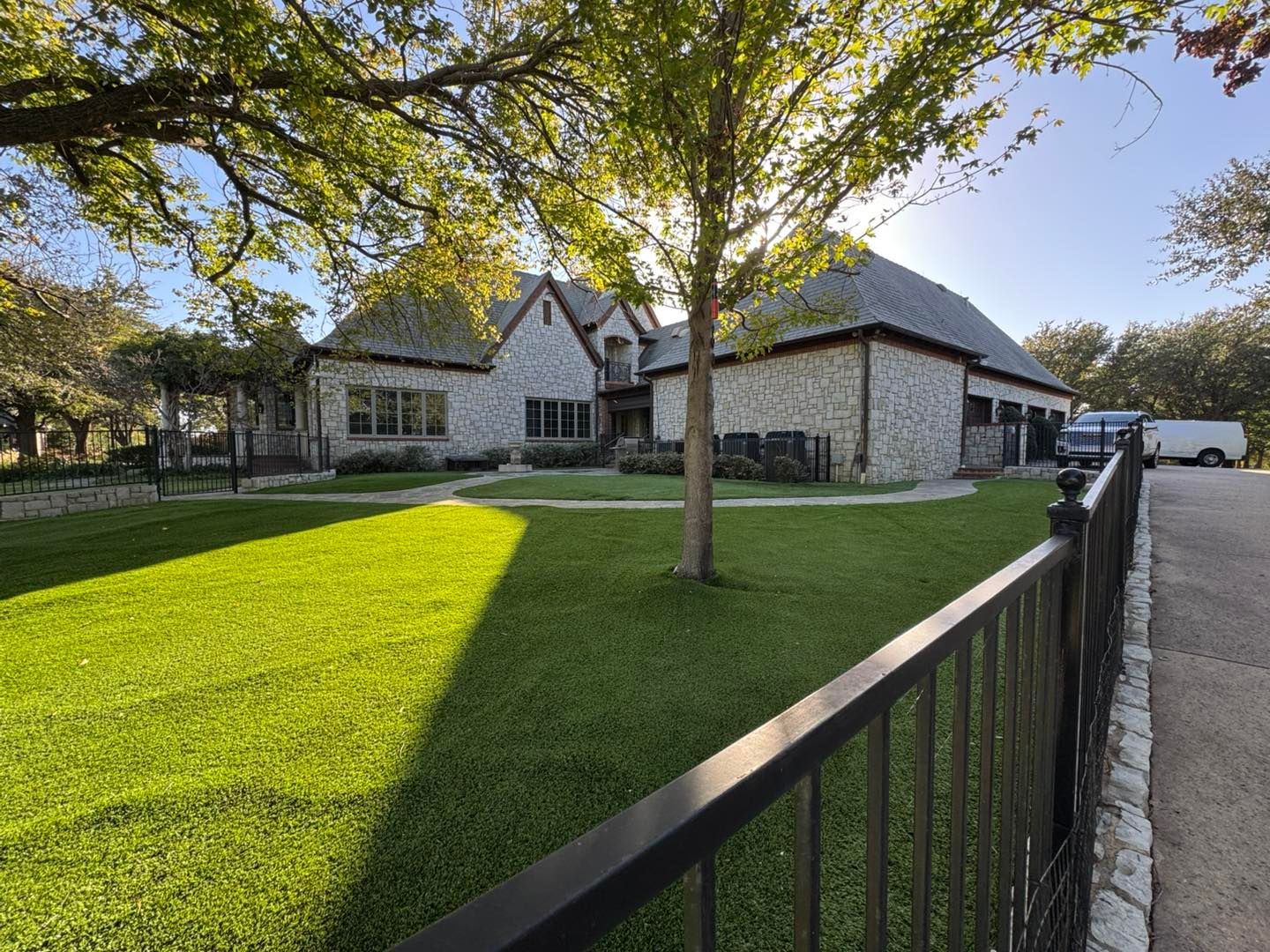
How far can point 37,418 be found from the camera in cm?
2247

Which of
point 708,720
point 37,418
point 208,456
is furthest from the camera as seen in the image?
point 37,418

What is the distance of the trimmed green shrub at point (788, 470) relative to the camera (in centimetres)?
1273

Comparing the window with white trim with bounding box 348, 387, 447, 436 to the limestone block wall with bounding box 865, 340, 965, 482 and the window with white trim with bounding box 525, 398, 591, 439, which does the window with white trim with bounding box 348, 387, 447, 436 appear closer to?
the window with white trim with bounding box 525, 398, 591, 439

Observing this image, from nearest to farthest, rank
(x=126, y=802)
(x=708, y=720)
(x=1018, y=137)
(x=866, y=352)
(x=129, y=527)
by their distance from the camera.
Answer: (x=126, y=802), (x=708, y=720), (x=1018, y=137), (x=129, y=527), (x=866, y=352)

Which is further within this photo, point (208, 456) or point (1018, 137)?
point (208, 456)

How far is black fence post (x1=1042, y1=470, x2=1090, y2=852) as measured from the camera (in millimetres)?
1634

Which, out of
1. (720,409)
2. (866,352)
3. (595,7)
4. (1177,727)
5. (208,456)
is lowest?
(1177,727)

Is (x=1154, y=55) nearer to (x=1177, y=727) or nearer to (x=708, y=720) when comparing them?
(x=1177, y=727)

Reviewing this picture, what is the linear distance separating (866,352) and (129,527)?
46.1 feet

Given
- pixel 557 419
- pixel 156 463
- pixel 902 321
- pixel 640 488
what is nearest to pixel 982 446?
pixel 902 321

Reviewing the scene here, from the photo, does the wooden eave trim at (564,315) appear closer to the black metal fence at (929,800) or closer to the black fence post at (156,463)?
the black fence post at (156,463)

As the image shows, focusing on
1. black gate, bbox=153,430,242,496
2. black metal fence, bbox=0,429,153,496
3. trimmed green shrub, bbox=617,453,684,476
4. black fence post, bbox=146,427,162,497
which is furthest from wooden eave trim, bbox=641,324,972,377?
black metal fence, bbox=0,429,153,496

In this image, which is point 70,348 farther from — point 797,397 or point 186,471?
point 797,397

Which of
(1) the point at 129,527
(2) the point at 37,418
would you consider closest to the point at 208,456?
(1) the point at 129,527
